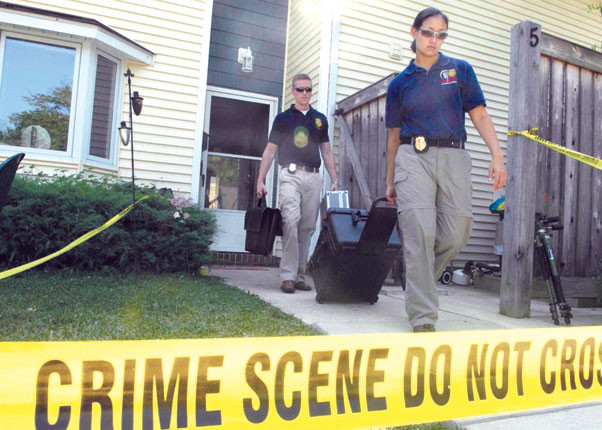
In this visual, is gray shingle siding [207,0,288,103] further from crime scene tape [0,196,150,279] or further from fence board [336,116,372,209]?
crime scene tape [0,196,150,279]

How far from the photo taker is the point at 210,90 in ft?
24.6

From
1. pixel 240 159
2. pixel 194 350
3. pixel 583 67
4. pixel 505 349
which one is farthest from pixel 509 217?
pixel 240 159

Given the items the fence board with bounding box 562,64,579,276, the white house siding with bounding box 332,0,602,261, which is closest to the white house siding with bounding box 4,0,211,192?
the white house siding with bounding box 332,0,602,261

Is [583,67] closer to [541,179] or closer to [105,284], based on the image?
[541,179]

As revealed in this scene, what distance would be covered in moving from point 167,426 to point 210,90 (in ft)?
22.6

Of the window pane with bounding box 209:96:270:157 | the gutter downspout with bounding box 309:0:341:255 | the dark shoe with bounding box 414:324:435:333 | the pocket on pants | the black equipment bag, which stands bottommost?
the dark shoe with bounding box 414:324:435:333

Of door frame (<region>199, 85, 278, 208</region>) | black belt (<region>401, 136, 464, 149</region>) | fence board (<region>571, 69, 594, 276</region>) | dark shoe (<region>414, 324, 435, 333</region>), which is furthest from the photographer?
door frame (<region>199, 85, 278, 208</region>)

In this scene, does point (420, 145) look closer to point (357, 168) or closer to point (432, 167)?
point (432, 167)

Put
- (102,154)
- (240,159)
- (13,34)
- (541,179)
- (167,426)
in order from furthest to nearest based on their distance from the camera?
(240,159), (102,154), (13,34), (541,179), (167,426)

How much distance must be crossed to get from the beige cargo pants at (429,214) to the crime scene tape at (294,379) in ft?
3.59

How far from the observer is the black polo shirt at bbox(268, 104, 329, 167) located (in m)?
4.49

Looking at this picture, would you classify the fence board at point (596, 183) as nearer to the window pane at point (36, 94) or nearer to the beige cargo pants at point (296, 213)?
the beige cargo pants at point (296, 213)

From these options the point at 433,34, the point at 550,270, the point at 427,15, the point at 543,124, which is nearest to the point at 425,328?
the point at 550,270

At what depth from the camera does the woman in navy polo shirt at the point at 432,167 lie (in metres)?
2.80
